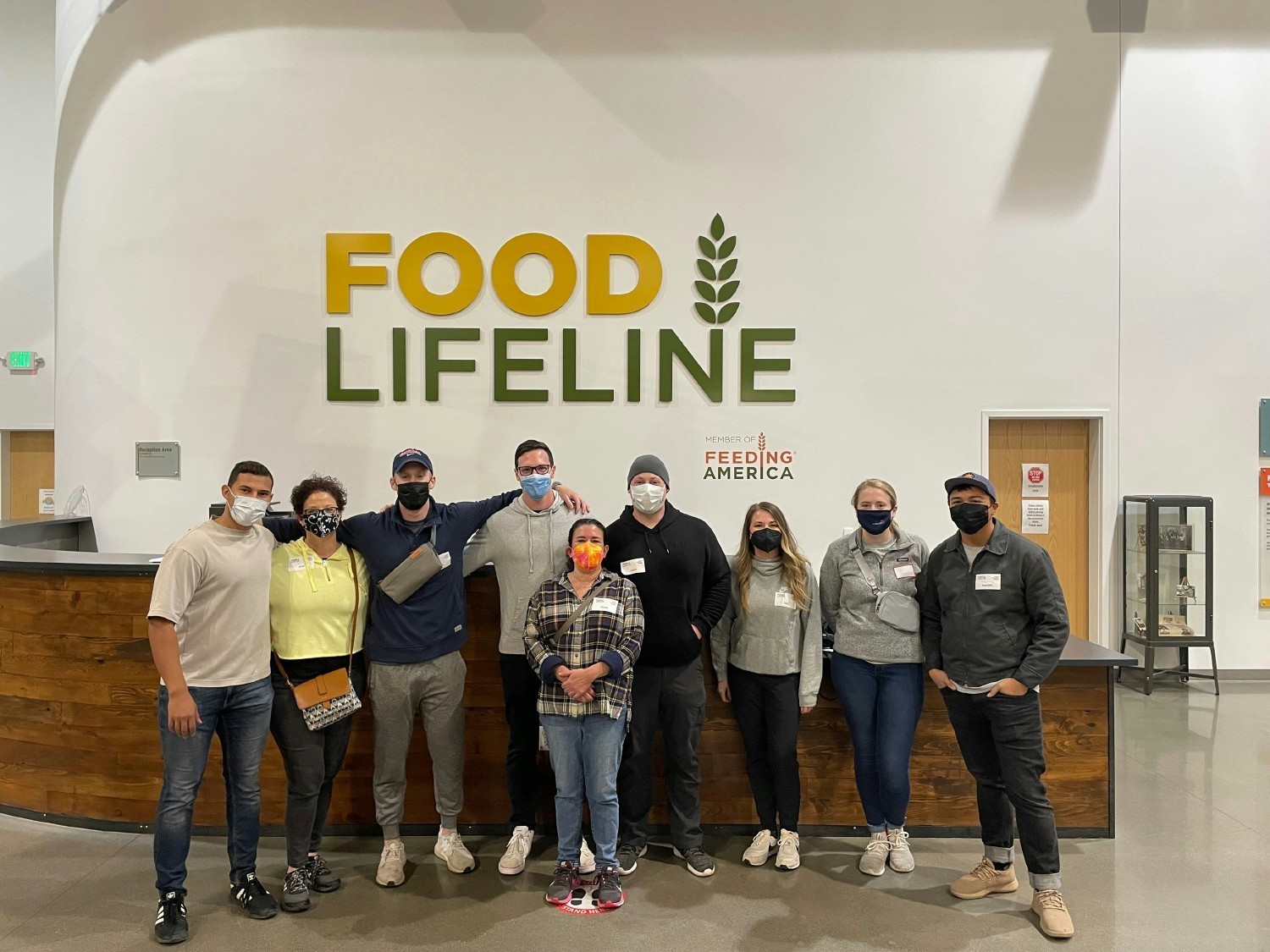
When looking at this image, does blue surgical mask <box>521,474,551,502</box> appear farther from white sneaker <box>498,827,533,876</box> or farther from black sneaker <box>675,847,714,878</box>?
black sneaker <box>675,847,714,878</box>

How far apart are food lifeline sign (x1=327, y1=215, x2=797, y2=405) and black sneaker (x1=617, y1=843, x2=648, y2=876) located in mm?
3727

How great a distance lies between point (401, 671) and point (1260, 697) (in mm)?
6341

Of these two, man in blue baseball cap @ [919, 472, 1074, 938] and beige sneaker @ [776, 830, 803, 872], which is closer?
man in blue baseball cap @ [919, 472, 1074, 938]

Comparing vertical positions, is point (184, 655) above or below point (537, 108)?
below

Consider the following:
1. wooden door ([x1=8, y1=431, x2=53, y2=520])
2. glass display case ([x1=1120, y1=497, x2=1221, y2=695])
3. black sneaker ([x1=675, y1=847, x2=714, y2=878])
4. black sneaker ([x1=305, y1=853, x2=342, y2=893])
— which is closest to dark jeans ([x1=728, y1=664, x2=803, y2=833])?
black sneaker ([x1=675, y1=847, x2=714, y2=878])

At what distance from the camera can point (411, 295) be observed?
21.5 ft

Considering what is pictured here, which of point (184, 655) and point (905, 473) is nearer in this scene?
point (184, 655)

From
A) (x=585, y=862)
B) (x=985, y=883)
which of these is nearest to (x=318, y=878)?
(x=585, y=862)

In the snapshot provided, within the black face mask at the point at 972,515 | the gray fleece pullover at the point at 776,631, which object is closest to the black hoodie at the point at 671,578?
the gray fleece pullover at the point at 776,631

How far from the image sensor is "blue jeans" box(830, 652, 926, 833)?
3.42m

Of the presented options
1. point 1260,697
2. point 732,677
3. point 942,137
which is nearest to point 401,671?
point 732,677

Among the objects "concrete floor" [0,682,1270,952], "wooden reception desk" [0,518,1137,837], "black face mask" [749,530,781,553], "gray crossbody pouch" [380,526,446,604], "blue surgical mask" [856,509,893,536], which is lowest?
"concrete floor" [0,682,1270,952]

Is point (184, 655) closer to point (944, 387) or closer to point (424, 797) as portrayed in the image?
point (424, 797)

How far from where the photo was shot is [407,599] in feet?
11.1
